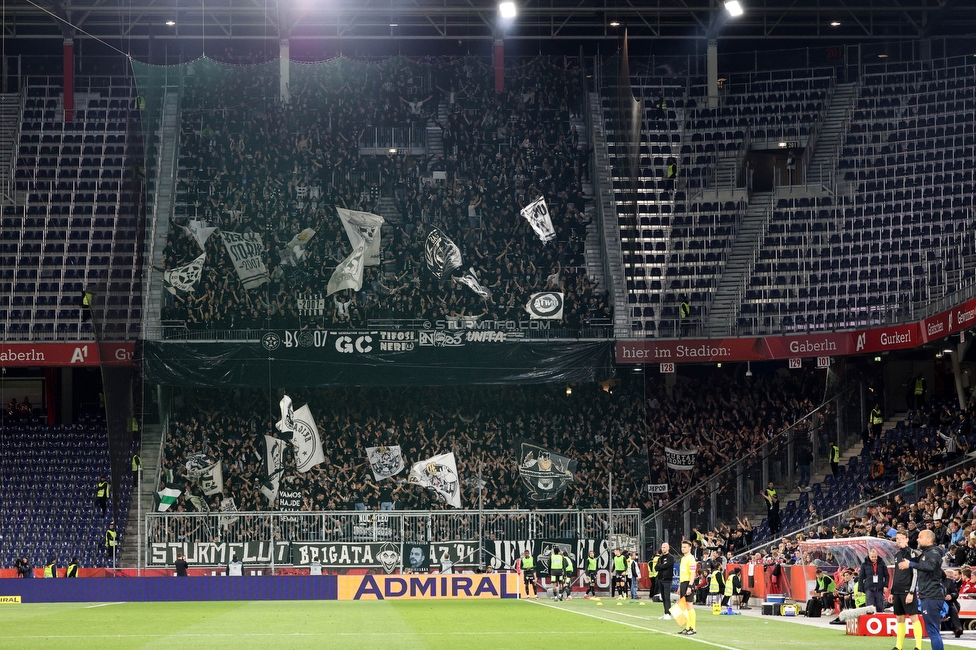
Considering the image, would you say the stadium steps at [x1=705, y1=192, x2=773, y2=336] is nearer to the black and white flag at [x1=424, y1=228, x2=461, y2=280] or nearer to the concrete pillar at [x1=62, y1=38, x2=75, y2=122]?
the black and white flag at [x1=424, y1=228, x2=461, y2=280]

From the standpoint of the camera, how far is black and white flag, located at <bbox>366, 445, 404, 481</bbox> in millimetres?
43469

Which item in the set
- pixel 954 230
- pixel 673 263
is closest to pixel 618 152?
pixel 673 263

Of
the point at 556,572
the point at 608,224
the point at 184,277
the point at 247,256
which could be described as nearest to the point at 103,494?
the point at 184,277

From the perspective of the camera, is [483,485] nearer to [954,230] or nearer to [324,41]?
[954,230]

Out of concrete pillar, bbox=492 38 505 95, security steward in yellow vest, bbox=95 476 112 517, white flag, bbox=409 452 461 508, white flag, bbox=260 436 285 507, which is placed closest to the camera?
white flag, bbox=260 436 285 507

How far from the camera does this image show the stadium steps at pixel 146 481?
42594 millimetres

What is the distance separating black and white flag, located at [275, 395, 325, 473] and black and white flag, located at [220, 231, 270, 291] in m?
4.53

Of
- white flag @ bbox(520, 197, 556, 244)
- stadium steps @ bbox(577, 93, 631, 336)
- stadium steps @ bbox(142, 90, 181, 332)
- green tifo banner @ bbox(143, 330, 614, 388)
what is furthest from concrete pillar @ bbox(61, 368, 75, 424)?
stadium steps @ bbox(577, 93, 631, 336)

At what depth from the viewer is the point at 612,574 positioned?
39938mm

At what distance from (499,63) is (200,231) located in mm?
13969

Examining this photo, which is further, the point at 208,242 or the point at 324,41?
the point at 324,41

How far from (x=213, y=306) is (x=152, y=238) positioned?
391 centimetres

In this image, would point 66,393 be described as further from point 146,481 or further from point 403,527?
point 403,527

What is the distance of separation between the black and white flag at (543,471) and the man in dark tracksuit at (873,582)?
17893 millimetres
